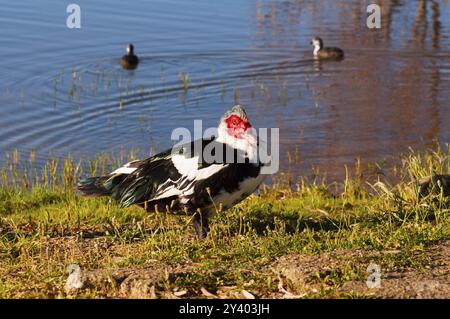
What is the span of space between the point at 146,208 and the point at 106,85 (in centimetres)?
770

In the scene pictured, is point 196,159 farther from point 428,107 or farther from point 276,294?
point 428,107

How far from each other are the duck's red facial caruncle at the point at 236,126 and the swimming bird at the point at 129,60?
822 centimetres

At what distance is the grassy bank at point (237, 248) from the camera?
5.01m

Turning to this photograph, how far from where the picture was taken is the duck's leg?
636 centimetres

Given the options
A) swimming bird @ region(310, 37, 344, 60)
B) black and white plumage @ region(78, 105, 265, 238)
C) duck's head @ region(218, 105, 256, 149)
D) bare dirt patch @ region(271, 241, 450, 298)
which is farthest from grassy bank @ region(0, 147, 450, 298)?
swimming bird @ region(310, 37, 344, 60)

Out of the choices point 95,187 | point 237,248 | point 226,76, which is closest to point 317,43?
point 226,76

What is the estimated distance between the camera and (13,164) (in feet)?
34.9

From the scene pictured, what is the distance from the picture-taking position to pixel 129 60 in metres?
14.6

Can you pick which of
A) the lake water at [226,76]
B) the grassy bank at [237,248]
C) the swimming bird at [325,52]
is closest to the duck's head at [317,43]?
the swimming bird at [325,52]

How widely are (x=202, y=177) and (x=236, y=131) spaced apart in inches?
16.2

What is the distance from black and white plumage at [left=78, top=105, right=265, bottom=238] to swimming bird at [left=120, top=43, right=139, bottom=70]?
7983 millimetres

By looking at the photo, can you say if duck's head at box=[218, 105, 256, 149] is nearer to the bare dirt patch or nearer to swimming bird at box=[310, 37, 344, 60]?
the bare dirt patch

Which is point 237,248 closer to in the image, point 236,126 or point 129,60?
point 236,126

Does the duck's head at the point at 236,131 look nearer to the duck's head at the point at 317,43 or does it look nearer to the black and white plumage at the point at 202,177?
the black and white plumage at the point at 202,177
